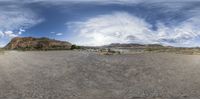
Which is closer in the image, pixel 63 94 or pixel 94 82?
pixel 63 94

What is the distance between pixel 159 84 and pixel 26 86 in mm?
15756

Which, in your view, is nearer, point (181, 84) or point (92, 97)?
point (92, 97)

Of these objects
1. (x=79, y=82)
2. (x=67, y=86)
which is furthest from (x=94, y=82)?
(x=67, y=86)

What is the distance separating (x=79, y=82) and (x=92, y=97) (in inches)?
425

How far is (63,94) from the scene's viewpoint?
3444cm

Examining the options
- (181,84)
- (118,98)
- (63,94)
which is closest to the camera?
(118,98)

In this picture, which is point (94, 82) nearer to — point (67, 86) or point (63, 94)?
point (67, 86)

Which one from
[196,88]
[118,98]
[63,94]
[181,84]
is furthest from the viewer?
[181,84]

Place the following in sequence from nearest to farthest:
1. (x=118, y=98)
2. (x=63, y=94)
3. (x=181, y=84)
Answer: (x=118, y=98), (x=63, y=94), (x=181, y=84)

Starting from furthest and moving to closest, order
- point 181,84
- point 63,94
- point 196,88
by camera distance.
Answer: point 181,84
point 196,88
point 63,94

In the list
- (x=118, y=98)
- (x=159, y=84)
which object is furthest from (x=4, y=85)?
(x=159, y=84)

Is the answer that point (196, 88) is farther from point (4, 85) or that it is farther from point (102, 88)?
point (4, 85)

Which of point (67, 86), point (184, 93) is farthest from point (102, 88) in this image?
point (184, 93)

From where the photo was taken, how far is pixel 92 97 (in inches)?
1297
